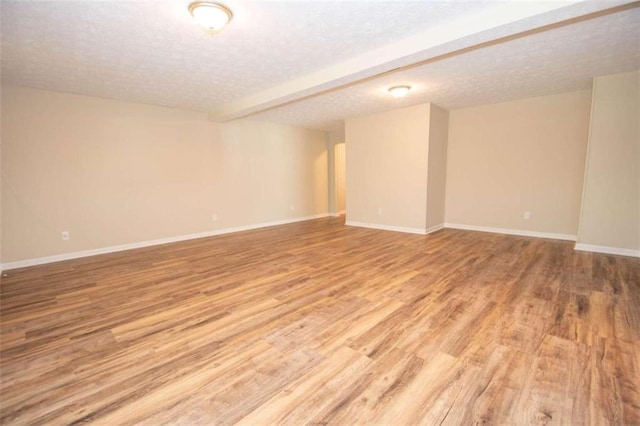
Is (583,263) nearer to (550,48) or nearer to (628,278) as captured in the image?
(628,278)

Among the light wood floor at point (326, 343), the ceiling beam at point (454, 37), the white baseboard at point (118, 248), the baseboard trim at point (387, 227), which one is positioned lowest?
the light wood floor at point (326, 343)

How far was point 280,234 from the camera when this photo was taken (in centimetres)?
572

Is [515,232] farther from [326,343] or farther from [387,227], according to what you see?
[326,343]

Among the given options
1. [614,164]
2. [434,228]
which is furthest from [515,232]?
[614,164]

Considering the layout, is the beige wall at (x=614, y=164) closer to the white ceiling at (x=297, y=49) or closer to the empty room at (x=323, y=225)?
the empty room at (x=323, y=225)

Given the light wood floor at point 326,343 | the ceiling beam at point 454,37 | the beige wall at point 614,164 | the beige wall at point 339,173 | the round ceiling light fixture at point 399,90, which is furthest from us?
the beige wall at point 339,173

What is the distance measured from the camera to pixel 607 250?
400 centimetres

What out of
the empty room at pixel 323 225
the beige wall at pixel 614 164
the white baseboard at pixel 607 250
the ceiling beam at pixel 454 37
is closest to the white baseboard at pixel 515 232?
the empty room at pixel 323 225

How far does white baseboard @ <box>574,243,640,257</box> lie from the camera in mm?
3844

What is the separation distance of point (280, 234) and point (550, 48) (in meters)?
4.82

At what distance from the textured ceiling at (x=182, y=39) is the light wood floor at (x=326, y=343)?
8.02ft

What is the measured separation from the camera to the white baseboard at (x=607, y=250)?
3844mm

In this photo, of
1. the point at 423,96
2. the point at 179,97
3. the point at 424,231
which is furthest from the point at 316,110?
the point at 424,231

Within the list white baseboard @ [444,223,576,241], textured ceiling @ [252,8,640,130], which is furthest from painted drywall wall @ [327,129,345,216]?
white baseboard @ [444,223,576,241]
